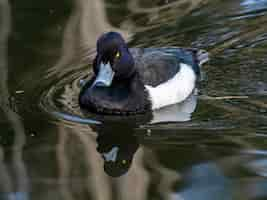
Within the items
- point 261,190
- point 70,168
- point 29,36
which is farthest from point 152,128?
point 29,36

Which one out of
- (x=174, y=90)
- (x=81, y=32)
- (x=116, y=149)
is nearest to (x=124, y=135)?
(x=116, y=149)

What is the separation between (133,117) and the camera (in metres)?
9.16

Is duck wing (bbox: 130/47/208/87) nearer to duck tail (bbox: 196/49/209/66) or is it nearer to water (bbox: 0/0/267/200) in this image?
duck tail (bbox: 196/49/209/66)

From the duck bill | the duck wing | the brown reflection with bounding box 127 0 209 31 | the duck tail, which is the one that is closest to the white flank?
the duck wing

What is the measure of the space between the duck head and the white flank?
418mm

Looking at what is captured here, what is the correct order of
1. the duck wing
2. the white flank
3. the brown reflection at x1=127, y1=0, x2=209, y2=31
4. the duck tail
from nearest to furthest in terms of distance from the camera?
the white flank, the duck wing, the duck tail, the brown reflection at x1=127, y1=0, x2=209, y2=31

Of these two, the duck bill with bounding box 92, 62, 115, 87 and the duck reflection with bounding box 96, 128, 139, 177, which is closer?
the duck reflection with bounding box 96, 128, 139, 177

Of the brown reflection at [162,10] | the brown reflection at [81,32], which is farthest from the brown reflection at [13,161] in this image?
the brown reflection at [162,10]

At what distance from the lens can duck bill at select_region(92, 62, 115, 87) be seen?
8.80 meters

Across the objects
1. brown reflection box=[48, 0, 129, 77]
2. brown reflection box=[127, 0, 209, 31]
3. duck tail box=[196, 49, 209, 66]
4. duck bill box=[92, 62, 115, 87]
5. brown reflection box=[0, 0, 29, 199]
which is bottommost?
brown reflection box=[127, 0, 209, 31]

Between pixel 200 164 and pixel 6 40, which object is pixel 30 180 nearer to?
pixel 200 164

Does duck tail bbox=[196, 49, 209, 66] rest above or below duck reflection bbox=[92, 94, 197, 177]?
below

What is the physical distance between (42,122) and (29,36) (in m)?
2.82

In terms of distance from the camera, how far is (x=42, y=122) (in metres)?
9.02
